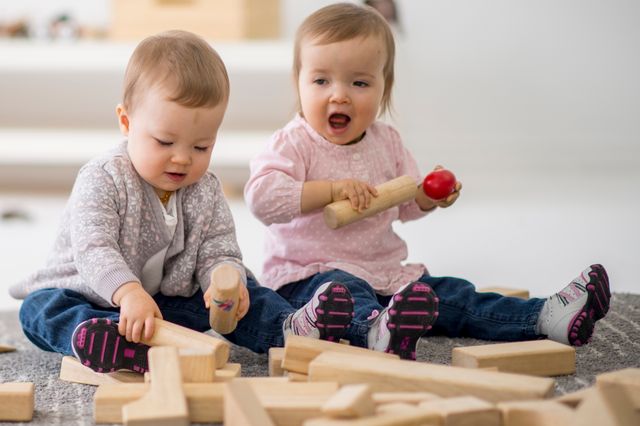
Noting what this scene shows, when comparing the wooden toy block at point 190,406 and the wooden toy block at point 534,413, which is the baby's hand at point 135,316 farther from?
the wooden toy block at point 534,413

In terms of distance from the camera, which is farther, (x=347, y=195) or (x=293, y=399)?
(x=347, y=195)

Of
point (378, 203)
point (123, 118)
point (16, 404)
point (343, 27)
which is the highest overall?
point (343, 27)

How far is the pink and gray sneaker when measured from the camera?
1074mm

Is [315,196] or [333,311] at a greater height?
[315,196]

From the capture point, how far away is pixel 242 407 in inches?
Result: 32.9

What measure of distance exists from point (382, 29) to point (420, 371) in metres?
0.64

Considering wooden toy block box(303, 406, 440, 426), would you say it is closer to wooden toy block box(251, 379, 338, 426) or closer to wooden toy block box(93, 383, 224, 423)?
wooden toy block box(251, 379, 338, 426)

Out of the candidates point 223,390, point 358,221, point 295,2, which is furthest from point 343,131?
point 295,2

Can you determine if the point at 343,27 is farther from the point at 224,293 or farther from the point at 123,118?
the point at 224,293

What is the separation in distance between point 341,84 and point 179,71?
1.00ft

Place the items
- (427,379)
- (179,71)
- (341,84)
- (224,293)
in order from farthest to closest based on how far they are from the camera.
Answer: (341,84), (179,71), (224,293), (427,379)

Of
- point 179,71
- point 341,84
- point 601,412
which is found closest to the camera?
point 601,412

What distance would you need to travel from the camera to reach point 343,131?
1.44 metres

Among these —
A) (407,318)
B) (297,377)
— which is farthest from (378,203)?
(297,377)
